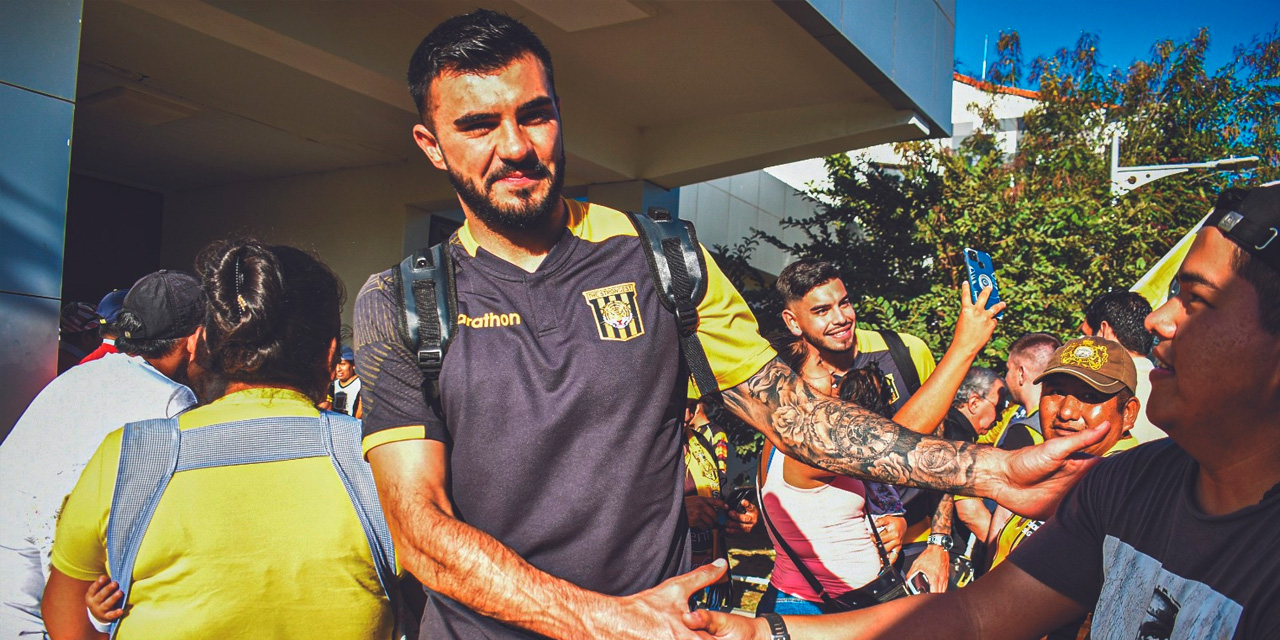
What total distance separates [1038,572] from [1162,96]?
18369 millimetres

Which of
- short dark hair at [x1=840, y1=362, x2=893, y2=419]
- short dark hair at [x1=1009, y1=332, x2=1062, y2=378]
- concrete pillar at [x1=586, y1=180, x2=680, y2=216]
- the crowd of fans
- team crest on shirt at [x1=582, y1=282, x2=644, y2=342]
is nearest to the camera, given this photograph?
the crowd of fans

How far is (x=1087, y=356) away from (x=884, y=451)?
1.73m

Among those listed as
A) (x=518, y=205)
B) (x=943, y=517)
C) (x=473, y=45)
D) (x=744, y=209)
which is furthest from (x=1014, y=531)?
(x=744, y=209)

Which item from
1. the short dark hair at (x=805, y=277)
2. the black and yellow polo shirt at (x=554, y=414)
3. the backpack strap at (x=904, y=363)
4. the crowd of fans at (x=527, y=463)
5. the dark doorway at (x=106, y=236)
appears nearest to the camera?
the crowd of fans at (x=527, y=463)

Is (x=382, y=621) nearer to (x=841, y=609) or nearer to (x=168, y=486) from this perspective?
(x=168, y=486)

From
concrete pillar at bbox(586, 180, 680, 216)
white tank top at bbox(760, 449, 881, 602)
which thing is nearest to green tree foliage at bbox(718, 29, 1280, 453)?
concrete pillar at bbox(586, 180, 680, 216)

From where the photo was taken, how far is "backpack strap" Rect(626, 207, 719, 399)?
216 centimetres

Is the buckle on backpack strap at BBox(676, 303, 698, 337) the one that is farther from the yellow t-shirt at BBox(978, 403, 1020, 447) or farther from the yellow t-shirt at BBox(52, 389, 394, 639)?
the yellow t-shirt at BBox(978, 403, 1020, 447)

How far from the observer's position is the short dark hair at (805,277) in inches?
201

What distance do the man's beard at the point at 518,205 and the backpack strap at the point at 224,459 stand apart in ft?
2.24

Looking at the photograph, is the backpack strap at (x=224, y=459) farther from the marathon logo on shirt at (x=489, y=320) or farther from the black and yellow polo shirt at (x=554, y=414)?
the marathon logo on shirt at (x=489, y=320)

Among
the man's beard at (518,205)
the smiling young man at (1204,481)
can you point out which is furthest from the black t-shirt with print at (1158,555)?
the man's beard at (518,205)

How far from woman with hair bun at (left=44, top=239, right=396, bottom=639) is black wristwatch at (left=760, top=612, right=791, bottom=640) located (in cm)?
99

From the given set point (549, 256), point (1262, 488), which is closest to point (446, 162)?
point (549, 256)
